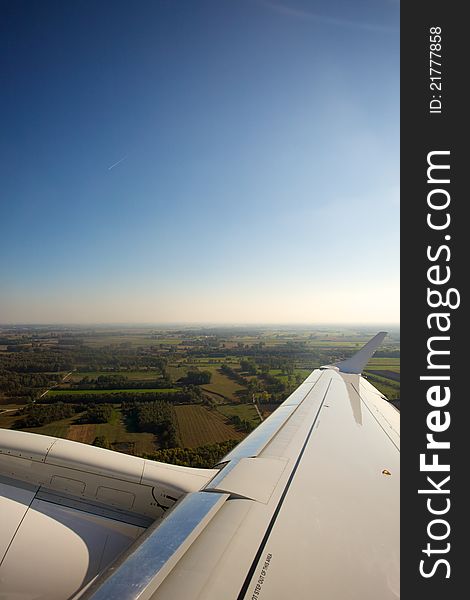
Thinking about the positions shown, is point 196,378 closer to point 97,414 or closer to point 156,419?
point 156,419

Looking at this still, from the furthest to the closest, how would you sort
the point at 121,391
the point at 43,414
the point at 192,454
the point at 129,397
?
the point at 121,391 → the point at 129,397 → the point at 43,414 → the point at 192,454

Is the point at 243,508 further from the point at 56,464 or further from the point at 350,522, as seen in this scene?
the point at 56,464

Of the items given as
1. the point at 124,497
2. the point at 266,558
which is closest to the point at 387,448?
the point at 266,558

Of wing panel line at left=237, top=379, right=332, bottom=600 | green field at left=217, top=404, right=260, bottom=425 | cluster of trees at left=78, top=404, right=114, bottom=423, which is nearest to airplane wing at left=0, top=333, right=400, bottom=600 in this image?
wing panel line at left=237, top=379, right=332, bottom=600

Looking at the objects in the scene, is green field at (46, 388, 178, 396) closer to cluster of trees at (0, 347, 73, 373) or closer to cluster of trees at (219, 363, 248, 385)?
cluster of trees at (0, 347, 73, 373)

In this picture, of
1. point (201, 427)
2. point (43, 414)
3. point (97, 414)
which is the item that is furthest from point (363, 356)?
point (43, 414)

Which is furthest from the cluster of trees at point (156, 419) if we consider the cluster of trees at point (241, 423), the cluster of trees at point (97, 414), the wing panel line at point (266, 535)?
the wing panel line at point (266, 535)
